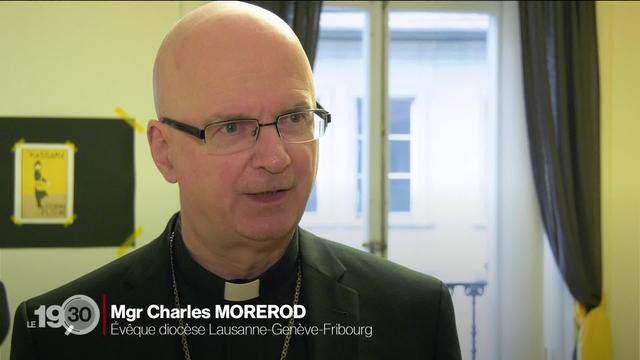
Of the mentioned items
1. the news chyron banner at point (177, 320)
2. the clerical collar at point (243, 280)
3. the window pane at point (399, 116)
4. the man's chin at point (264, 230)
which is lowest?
the news chyron banner at point (177, 320)

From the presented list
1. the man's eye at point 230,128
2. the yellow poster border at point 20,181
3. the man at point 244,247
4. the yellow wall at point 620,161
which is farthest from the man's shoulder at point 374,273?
the yellow wall at point 620,161

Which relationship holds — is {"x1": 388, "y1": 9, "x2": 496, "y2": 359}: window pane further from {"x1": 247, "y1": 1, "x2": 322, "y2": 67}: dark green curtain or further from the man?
the man

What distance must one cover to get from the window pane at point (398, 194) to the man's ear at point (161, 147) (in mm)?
1932

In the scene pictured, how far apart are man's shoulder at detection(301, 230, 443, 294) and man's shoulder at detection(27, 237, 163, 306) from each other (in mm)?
266

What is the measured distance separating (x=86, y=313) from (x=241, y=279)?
26cm

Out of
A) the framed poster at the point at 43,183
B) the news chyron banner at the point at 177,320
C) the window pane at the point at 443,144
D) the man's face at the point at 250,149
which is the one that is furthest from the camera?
the window pane at the point at 443,144

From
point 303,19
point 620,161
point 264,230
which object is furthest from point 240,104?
point 620,161

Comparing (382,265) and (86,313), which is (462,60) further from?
(86,313)

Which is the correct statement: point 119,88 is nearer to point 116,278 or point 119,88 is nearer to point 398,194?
point 398,194

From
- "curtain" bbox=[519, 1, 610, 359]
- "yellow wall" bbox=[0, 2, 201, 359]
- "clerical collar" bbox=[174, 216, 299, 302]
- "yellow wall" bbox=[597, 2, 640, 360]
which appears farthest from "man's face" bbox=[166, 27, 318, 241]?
"yellow wall" bbox=[597, 2, 640, 360]

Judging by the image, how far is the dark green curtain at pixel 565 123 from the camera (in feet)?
8.71

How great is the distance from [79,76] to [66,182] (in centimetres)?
46

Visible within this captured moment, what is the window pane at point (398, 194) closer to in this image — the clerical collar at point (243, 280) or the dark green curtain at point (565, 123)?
the dark green curtain at point (565, 123)

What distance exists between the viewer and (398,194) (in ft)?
8.98
